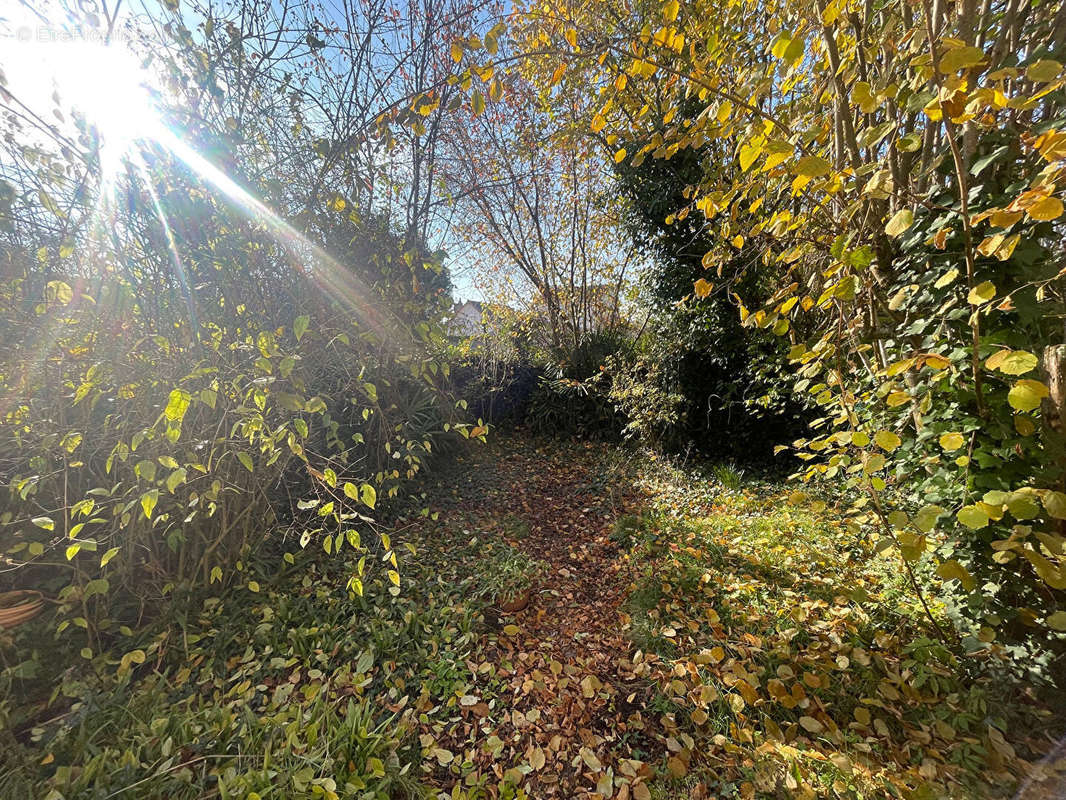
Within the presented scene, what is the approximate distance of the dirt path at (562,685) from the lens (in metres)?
1.61

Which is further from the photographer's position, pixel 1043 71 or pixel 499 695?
pixel 499 695

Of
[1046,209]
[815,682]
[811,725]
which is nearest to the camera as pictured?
[1046,209]

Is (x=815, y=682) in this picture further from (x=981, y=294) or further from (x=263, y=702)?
(x=263, y=702)

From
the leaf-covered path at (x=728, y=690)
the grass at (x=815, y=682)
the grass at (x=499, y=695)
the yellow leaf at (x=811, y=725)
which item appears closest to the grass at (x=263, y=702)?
the grass at (x=499, y=695)

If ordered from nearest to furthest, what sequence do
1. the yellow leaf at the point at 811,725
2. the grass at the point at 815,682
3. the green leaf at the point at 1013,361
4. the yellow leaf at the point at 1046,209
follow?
the yellow leaf at the point at 1046,209
the green leaf at the point at 1013,361
the grass at the point at 815,682
the yellow leaf at the point at 811,725

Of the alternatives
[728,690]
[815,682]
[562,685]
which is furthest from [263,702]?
[815,682]

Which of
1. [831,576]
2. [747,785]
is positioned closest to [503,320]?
[831,576]

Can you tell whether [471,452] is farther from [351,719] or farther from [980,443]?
[980,443]

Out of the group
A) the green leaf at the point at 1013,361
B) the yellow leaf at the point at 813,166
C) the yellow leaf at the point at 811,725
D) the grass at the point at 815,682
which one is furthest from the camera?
the yellow leaf at the point at 811,725

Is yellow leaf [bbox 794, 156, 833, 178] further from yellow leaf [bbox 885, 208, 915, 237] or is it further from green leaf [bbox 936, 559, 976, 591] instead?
green leaf [bbox 936, 559, 976, 591]

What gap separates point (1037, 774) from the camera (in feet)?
4.20

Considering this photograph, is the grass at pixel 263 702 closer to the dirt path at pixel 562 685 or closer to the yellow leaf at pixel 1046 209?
the dirt path at pixel 562 685

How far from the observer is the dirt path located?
161 centimetres

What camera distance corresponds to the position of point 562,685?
1.97 m
